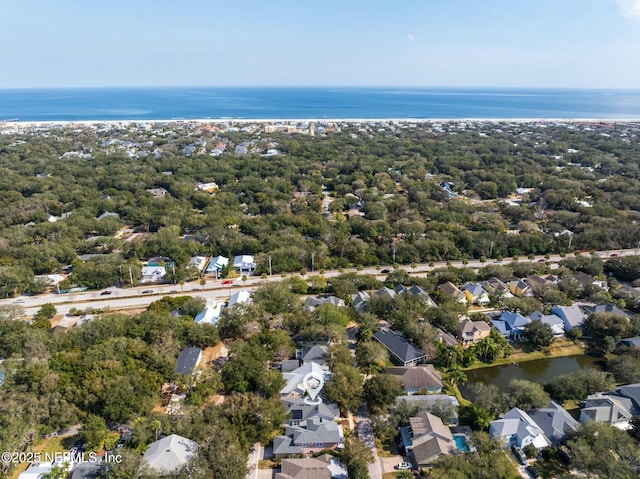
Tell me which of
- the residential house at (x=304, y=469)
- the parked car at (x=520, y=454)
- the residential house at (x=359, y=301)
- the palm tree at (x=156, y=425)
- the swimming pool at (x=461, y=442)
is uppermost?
the residential house at (x=359, y=301)

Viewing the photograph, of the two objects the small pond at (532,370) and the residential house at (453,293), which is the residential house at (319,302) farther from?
the small pond at (532,370)

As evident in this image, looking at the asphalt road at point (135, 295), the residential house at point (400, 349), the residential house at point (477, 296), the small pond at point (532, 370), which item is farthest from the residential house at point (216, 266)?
the small pond at point (532, 370)

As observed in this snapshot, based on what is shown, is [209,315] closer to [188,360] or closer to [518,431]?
[188,360]

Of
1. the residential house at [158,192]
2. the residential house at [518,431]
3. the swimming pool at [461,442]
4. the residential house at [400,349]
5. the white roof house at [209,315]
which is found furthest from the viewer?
the residential house at [158,192]

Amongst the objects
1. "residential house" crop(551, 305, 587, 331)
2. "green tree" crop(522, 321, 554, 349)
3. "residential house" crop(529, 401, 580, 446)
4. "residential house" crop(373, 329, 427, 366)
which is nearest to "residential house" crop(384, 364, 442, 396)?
"residential house" crop(373, 329, 427, 366)

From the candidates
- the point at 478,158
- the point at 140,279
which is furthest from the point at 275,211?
the point at 478,158

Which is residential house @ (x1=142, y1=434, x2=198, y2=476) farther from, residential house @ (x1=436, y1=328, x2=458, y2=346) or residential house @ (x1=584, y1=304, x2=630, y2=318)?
residential house @ (x1=584, y1=304, x2=630, y2=318)

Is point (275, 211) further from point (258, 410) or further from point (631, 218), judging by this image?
point (631, 218)
